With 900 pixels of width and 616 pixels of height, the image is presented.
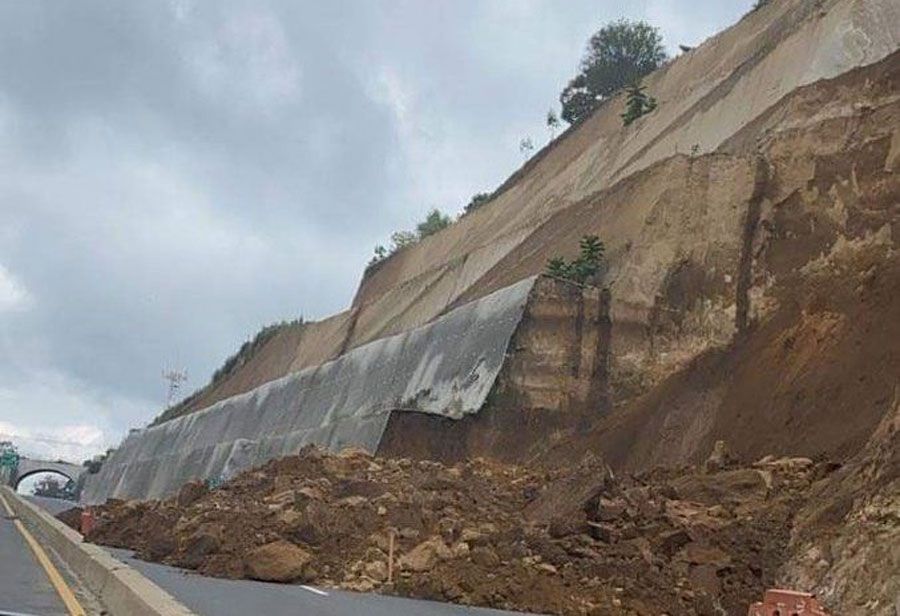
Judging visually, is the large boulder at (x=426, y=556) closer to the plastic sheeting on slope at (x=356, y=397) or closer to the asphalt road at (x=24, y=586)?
the asphalt road at (x=24, y=586)

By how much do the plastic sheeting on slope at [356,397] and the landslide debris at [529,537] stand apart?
871cm

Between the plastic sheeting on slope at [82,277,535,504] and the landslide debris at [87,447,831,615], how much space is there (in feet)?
28.6

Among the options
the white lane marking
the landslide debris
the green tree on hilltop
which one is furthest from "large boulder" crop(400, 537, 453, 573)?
the green tree on hilltop

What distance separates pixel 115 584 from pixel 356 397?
31221 millimetres

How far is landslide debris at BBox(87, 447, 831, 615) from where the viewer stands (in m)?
15.8

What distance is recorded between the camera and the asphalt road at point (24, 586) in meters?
12.0

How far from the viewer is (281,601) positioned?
15289mm

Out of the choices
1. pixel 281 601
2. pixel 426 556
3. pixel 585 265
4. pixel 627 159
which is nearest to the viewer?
pixel 281 601

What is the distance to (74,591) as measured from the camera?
14.6 metres

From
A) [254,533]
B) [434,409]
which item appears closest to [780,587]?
[254,533]

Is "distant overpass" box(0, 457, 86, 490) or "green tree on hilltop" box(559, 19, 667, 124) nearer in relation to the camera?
"green tree on hilltop" box(559, 19, 667, 124)

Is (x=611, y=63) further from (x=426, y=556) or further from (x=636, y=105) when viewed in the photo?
(x=426, y=556)

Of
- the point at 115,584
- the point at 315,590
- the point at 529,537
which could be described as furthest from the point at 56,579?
the point at 529,537

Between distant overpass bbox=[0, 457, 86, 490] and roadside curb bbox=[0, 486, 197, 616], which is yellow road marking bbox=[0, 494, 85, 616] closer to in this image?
roadside curb bbox=[0, 486, 197, 616]
